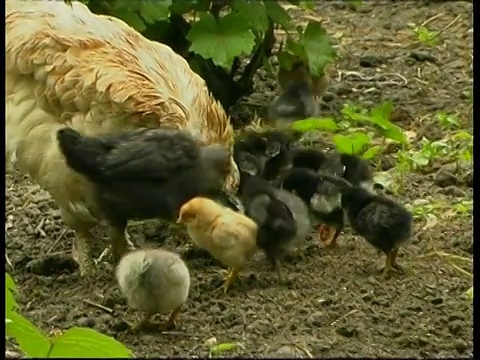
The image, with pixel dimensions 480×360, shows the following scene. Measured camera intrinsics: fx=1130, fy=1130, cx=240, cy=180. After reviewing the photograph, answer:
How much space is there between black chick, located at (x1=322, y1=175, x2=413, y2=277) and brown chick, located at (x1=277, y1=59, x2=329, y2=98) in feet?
5.62

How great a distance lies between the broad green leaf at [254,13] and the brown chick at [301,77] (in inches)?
19.6

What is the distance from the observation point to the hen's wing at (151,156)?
3.70 m

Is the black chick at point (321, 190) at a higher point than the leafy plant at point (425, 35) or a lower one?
higher

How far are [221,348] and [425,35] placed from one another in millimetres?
4073

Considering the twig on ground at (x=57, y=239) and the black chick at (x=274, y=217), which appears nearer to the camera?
the black chick at (x=274, y=217)

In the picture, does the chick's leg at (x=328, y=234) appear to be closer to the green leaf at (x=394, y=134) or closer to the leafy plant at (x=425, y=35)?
the green leaf at (x=394, y=134)

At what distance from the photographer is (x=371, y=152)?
16.8 feet

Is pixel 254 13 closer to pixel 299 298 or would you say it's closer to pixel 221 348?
pixel 299 298

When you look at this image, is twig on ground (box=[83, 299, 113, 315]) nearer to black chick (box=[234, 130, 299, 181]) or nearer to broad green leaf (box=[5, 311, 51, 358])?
black chick (box=[234, 130, 299, 181])

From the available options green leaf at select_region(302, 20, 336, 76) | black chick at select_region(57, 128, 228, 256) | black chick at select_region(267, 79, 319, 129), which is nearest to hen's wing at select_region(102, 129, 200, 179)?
black chick at select_region(57, 128, 228, 256)

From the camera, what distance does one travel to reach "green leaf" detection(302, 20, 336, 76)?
18.2 feet

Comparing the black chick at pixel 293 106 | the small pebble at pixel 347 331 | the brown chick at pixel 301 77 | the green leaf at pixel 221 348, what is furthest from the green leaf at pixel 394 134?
the green leaf at pixel 221 348

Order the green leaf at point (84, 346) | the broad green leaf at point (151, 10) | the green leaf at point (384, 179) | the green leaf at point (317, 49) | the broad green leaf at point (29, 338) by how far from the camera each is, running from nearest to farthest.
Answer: the green leaf at point (84, 346)
the broad green leaf at point (29, 338)
the green leaf at point (384, 179)
the broad green leaf at point (151, 10)
the green leaf at point (317, 49)

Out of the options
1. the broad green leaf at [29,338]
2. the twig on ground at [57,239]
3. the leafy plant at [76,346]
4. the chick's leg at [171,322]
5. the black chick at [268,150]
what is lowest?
the twig on ground at [57,239]
